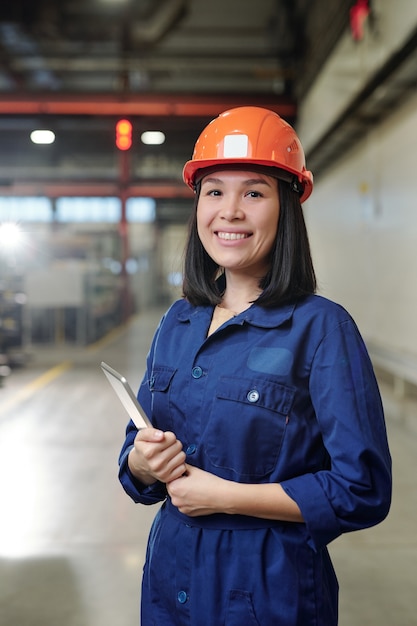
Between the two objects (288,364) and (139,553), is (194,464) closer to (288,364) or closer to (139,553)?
(288,364)

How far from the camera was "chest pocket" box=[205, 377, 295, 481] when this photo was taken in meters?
1.07

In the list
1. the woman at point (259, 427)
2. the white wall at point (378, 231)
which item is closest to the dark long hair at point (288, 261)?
the woman at point (259, 427)

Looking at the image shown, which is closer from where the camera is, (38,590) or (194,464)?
(194,464)

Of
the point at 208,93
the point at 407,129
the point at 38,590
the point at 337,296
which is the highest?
the point at 208,93

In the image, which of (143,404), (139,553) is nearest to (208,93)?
(139,553)

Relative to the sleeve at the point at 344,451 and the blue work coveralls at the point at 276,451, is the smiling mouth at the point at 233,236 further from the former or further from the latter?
the sleeve at the point at 344,451

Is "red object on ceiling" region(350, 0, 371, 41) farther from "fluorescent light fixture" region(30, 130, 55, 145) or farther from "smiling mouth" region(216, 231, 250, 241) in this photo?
"smiling mouth" region(216, 231, 250, 241)

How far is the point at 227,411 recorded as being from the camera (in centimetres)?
109

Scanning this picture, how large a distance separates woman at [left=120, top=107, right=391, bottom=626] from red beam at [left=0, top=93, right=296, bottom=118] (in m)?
6.40

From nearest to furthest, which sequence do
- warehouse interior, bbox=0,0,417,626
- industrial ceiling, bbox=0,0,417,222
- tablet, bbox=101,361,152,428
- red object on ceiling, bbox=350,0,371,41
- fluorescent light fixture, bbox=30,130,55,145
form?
1. tablet, bbox=101,361,152,428
2. warehouse interior, bbox=0,0,417,626
3. red object on ceiling, bbox=350,0,371,41
4. fluorescent light fixture, bbox=30,130,55,145
5. industrial ceiling, bbox=0,0,417,222

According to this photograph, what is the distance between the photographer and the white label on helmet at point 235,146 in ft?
3.71

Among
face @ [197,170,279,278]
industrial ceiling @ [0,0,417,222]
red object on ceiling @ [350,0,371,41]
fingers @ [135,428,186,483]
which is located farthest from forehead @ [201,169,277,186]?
industrial ceiling @ [0,0,417,222]

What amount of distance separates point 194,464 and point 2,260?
24.7 feet

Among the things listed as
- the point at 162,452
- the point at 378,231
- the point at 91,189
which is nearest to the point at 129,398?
the point at 162,452
